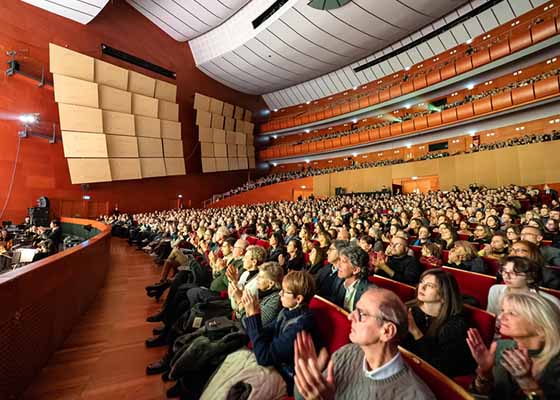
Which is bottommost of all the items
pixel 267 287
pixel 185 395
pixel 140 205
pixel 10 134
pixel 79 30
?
pixel 185 395

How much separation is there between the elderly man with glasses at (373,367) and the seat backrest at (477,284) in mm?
967

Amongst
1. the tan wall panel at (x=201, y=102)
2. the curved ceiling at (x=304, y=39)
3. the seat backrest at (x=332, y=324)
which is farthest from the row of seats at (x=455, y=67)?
the seat backrest at (x=332, y=324)

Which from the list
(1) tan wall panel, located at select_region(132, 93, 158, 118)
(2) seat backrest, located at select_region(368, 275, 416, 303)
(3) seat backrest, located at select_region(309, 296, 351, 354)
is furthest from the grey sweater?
(1) tan wall panel, located at select_region(132, 93, 158, 118)

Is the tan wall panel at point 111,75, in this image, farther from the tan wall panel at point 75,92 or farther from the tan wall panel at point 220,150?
the tan wall panel at point 220,150

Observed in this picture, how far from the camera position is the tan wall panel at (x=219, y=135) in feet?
42.6

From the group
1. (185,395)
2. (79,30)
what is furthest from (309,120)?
(185,395)

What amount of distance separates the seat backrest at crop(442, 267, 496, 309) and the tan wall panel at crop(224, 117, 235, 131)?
43.3 ft

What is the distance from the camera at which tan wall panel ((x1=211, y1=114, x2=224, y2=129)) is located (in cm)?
1305

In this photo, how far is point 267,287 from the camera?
56.0 inches

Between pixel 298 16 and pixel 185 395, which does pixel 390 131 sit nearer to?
Answer: pixel 298 16

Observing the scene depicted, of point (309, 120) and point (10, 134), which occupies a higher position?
point (309, 120)

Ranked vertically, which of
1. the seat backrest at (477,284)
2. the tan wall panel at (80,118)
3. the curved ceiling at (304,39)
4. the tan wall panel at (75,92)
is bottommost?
the seat backrest at (477,284)

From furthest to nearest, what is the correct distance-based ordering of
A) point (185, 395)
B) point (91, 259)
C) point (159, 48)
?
point (159, 48)
point (91, 259)
point (185, 395)

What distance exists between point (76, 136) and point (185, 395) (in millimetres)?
9970
